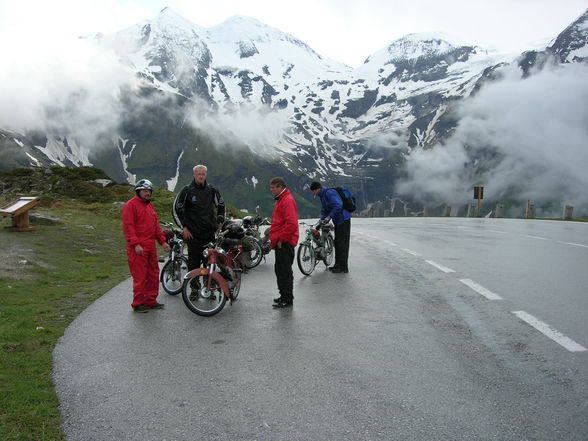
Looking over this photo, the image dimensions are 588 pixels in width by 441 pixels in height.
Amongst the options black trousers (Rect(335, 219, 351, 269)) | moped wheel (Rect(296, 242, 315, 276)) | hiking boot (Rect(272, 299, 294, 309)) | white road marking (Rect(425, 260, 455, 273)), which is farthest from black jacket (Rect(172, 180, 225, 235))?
white road marking (Rect(425, 260, 455, 273))

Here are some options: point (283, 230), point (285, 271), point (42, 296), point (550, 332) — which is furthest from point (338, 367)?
point (42, 296)

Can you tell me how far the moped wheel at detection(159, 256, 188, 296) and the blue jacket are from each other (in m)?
3.63

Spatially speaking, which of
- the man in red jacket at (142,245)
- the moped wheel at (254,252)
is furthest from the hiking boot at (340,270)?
the man in red jacket at (142,245)

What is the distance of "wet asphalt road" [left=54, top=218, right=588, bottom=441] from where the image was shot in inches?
162

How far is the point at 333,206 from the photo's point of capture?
12016mm

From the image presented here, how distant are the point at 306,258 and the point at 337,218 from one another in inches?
47.5

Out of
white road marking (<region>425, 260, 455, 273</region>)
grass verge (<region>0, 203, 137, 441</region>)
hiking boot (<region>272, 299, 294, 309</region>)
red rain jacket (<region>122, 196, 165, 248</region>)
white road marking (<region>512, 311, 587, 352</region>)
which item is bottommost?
grass verge (<region>0, 203, 137, 441</region>)

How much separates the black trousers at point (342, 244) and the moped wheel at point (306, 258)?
57 centimetres

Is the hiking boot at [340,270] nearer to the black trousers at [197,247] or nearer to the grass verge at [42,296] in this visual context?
the black trousers at [197,247]

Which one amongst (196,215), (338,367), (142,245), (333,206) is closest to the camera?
(338,367)

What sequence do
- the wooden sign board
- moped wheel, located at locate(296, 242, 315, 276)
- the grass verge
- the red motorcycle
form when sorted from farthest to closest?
the wooden sign board → moped wheel, located at locate(296, 242, 315, 276) → the red motorcycle → the grass verge

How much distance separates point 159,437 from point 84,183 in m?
29.1

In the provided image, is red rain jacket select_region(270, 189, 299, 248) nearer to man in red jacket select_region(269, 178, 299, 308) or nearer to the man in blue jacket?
man in red jacket select_region(269, 178, 299, 308)

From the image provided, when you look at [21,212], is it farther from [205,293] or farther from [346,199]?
[205,293]
